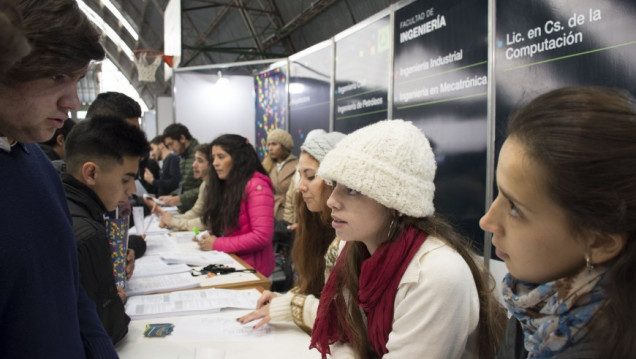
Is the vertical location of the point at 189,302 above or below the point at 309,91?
below

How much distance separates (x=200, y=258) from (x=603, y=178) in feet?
7.78

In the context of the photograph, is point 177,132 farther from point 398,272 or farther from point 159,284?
point 398,272

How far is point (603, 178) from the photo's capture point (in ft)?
2.35

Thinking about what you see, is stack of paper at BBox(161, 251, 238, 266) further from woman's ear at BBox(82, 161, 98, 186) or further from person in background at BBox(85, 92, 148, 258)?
woman's ear at BBox(82, 161, 98, 186)

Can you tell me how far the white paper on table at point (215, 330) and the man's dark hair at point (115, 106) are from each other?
1.57 metres

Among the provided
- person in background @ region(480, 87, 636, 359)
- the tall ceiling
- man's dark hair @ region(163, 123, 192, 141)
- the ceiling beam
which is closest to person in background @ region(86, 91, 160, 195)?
person in background @ region(480, 87, 636, 359)

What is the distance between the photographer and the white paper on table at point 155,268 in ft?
7.77

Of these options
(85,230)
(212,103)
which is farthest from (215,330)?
(212,103)

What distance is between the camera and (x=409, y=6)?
133 inches

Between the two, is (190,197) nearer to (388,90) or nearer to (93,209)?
(388,90)

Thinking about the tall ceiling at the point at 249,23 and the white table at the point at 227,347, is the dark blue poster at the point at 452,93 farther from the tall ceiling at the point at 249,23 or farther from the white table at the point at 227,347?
the tall ceiling at the point at 249,23

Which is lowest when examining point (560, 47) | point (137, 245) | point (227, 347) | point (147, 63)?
point (227, 347)

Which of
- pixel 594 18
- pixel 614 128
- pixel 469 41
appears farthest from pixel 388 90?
pixel 614 128

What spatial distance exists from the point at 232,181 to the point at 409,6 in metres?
1.74
